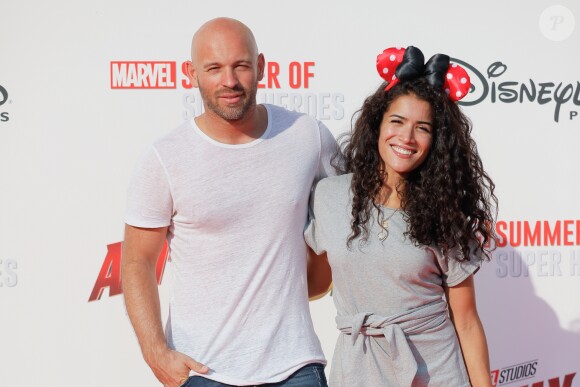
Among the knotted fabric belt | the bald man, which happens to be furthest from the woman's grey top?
the bald man

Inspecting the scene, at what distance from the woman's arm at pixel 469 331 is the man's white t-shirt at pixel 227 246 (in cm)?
42

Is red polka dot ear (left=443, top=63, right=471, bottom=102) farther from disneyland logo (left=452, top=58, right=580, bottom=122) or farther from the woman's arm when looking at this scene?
disneyland logo (left=452, top=58, right=580, bottom=122)

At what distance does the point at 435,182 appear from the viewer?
6.59 ft

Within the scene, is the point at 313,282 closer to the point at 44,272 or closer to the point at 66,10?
the point at 44,272

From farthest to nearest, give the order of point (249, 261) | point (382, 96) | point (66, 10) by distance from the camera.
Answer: point (66, 10), point (382, 96), point (249, 261)

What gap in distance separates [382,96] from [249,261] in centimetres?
60

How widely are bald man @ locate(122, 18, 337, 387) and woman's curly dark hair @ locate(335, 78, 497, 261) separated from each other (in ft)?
0.67

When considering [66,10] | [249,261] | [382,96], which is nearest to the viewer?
[249,261]

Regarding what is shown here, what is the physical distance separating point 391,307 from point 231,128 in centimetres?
62

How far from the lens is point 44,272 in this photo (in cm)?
308

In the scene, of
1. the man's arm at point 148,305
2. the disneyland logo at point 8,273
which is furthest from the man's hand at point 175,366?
the disneyland logo at point 8,273

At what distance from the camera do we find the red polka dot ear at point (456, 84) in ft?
6.63

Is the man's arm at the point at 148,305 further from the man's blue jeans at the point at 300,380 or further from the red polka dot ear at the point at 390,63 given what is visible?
the red polka dot ear at the point at 390,63

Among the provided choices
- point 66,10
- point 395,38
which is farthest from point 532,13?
point 66,10
